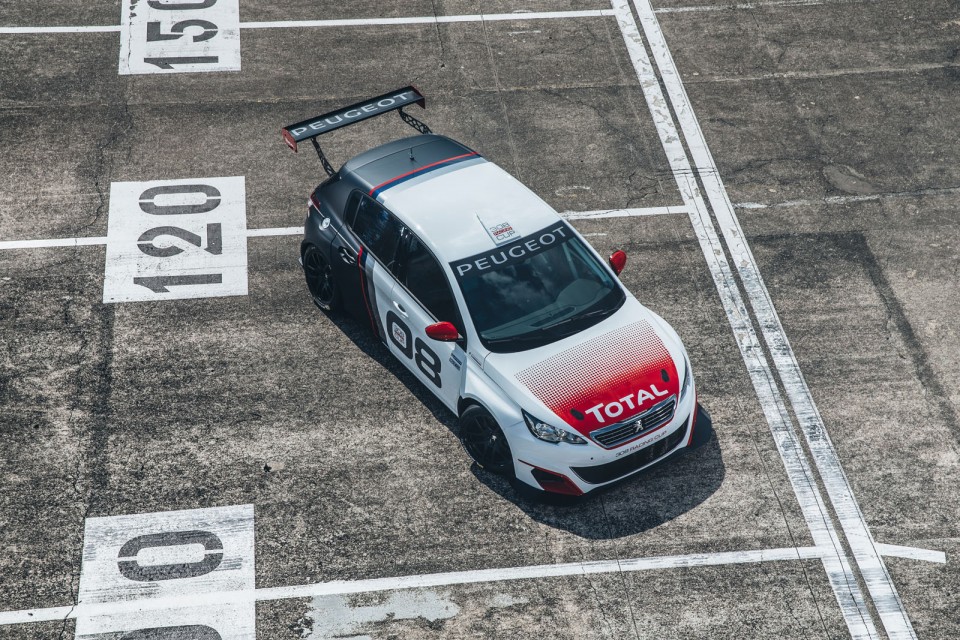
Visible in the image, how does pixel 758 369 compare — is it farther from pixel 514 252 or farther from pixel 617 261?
pixel 514 252

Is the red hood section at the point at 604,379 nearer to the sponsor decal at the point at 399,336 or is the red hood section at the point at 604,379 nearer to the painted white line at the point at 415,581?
the painted white line at the point at 415,581

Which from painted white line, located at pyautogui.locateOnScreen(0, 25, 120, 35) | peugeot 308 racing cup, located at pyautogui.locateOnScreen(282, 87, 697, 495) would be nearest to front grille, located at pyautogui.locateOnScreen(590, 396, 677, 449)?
peugeot 308 racing cup, located at pyautogui.locateOnScreen(282, 87, 697, 495)

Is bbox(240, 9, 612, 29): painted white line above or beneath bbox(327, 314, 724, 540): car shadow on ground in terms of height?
above

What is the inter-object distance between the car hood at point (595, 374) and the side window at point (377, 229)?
144cm

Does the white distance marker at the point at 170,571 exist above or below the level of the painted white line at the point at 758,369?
below

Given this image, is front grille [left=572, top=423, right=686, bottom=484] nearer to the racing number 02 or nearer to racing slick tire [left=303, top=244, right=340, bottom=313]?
the racing number 02

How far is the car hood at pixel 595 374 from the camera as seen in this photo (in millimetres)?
7988

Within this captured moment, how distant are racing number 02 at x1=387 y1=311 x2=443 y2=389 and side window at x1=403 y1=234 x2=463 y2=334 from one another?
0.33 metres

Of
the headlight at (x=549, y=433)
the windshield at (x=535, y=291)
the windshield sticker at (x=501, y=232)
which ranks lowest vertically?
the headlight at (x=549, y=433)

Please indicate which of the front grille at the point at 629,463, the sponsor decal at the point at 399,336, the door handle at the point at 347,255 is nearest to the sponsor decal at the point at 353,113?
the door handle at the point at 347,255

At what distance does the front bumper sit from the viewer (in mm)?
7941

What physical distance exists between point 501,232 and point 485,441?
1.78m

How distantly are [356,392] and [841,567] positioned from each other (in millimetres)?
4273

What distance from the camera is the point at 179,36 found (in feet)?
42.6
